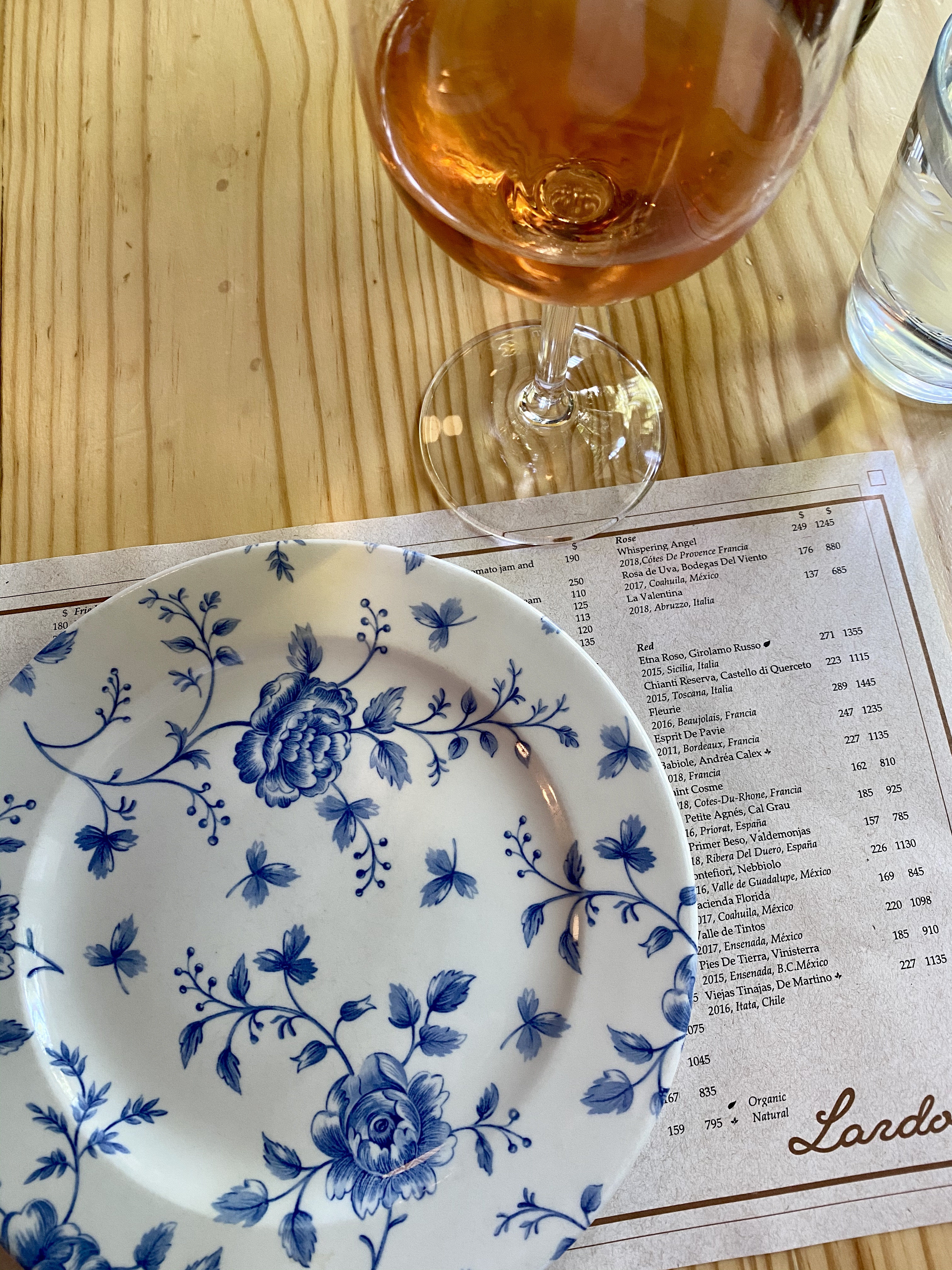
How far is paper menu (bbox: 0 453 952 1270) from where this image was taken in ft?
1.43

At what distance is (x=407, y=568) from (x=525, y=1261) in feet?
0.97

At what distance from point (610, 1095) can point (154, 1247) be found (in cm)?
19

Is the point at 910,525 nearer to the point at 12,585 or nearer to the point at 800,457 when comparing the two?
the point at 800,457

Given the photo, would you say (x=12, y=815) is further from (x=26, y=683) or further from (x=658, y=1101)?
(x=658, y=1101)

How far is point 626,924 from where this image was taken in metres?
0.42

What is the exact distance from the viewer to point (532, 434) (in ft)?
1.86

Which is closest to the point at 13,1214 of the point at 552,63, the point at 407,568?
the point at 407,568

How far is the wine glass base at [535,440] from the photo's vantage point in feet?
1.79

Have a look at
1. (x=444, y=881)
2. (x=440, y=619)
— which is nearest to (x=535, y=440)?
(x=440, y=619)

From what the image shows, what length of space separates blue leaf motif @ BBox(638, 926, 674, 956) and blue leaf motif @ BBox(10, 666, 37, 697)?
0.98 feet

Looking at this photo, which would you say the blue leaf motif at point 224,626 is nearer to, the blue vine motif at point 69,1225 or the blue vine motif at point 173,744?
the blue vine motif at point 173,744

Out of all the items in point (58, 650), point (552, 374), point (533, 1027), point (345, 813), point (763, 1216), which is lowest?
point (763, 1216)

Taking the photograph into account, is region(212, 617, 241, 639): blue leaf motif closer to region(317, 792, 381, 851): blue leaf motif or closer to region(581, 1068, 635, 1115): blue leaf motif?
region(317, 792, 381, 851): blue leaf motif

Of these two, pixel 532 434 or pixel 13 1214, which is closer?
pixel 13 1214
